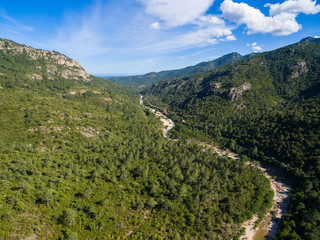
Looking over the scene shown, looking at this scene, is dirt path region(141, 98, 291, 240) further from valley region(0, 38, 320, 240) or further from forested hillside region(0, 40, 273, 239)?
forested hillside region(0, 40, 273, 239)

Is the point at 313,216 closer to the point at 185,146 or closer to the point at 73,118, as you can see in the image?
the point at 185,146

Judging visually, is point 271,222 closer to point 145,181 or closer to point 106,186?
point 145,181

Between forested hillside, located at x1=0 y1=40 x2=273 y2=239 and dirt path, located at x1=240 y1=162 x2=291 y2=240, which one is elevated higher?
forested hillside, located at x1=0 y1=40 x2=273 y2=239

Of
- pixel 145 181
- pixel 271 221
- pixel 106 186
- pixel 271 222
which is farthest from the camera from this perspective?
pixel 145 181

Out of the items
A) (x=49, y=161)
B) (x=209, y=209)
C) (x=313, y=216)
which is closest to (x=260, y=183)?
(x=313, y=216)

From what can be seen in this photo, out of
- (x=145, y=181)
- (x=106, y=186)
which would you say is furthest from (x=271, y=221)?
(x=106, y=186)

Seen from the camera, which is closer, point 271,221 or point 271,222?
point 271,222

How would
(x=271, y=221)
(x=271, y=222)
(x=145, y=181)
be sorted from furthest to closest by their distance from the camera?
1. (x=145, y=181)
2. (x=271, y=221)
3. (x=271, y=222)

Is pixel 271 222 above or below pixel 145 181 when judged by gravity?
below

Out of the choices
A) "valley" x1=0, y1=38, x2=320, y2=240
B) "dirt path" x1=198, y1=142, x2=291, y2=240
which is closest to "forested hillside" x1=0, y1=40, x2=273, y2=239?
"valley" x1=0, y1=38, x2=320, y2=240
